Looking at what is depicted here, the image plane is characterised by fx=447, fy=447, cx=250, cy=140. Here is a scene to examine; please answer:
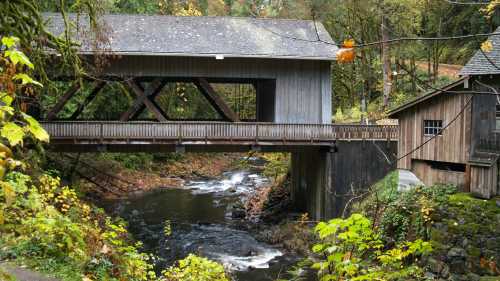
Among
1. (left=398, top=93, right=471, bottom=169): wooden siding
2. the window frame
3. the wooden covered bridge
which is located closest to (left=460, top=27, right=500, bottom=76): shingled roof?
(left=398, top=93, right=471, bottom=169): wooden siding

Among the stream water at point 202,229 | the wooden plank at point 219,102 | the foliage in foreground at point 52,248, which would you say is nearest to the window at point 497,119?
the stream water at point 202,229

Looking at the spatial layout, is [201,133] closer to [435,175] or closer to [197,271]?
[435,175]

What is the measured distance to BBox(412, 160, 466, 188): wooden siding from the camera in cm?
1357

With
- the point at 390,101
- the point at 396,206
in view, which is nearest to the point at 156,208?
the point at 396,206

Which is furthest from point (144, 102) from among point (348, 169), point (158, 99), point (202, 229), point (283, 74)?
point (158, 99)

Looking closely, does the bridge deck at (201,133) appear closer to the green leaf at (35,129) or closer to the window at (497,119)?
the window at (497,119)

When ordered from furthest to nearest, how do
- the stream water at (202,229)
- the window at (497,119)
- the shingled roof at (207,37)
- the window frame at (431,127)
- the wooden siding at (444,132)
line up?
the shingled roof at (207,37), the stream water at (202,229), the window frame at (431,127), the wooden siding at (444,132), the window at (497,119)

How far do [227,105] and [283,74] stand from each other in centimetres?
265

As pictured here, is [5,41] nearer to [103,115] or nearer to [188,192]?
[188,192]

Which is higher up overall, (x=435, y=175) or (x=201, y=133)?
(x=201, y=133)

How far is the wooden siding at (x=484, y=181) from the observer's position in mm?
12625

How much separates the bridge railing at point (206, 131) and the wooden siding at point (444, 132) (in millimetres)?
1839

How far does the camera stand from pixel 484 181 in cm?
1279

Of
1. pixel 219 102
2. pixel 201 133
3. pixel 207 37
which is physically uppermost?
pixel 207 37
